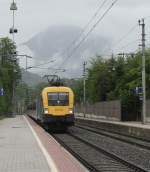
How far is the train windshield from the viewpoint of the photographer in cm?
3972

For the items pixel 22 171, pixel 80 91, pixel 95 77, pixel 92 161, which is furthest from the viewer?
pixel 80 91

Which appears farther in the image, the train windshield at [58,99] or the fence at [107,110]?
the fence at [107,110]

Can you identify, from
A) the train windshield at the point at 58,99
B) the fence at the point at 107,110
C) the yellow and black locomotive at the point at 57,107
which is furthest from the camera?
the fence at the point at 107,110

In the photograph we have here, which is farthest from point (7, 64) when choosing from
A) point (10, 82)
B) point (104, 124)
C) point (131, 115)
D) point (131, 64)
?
point (104, 124)

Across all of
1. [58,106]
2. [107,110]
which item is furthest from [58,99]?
[107,110]

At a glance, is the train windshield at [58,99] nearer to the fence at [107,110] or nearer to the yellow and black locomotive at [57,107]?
the yellow and black locomotive at [57,107]

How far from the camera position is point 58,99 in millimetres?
40000

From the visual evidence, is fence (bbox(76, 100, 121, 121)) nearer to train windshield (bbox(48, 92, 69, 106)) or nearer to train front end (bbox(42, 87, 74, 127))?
train front end (bbox(42, 87, 74, 127))

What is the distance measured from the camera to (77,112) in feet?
377

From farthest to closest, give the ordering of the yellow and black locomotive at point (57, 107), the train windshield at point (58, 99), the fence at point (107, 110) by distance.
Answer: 1. the fence at point (107, 110)
2. the train windshield at point (58, 99)
3. the yellow and black locomotive at point (57, 107)

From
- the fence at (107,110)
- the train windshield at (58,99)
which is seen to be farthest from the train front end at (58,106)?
the fence at (107,110)

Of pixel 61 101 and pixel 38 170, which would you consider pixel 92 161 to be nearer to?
pixel 38 170

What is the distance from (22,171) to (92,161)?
504 centimetres

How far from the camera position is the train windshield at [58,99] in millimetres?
39719
